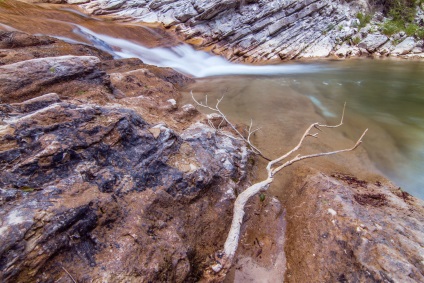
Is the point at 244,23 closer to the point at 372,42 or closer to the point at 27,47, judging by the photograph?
the point at 372,42

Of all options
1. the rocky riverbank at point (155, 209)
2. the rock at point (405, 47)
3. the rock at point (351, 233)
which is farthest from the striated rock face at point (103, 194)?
the rock at point (405, 47)

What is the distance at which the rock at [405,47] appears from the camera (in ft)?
53.9

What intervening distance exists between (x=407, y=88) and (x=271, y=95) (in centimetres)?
616

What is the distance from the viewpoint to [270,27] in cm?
1568

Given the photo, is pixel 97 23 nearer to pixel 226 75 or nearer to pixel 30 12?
pixel 30 12

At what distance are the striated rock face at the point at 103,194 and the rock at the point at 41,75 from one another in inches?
1.3

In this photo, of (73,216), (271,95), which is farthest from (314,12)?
(73,216)

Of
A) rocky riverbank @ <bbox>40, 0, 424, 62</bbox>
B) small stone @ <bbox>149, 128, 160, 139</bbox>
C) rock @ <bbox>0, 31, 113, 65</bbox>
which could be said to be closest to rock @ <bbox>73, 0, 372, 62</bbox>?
rocky riverbank @ <bbox>40, 0, 424, 62</bbox>

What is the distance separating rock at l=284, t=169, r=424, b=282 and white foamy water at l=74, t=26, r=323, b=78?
8.64m

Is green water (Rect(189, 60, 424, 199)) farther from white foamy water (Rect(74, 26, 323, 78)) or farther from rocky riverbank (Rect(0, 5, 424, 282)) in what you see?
white foamy water (Rect(74, 26, 323, 78))

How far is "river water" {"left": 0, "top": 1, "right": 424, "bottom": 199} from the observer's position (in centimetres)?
530

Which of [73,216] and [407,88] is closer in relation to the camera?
[73,216]

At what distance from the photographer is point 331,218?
3.13m

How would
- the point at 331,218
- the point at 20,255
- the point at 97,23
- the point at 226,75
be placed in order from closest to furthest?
the point at 20,255 → the point at 331,218 → the point at 226,75 → the point at 97,23
